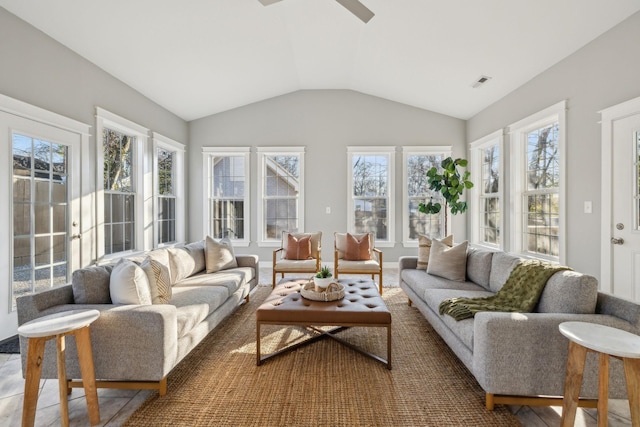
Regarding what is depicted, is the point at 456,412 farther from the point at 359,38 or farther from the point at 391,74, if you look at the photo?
the point at 391,74

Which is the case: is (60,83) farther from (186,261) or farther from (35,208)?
Result: (186,261)

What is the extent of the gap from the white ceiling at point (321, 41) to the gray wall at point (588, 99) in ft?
0.53

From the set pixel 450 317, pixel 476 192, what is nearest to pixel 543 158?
pixel 476 192

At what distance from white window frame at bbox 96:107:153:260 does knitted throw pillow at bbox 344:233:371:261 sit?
123 inches

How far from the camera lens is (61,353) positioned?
1659mm

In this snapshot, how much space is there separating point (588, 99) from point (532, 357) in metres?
2.99

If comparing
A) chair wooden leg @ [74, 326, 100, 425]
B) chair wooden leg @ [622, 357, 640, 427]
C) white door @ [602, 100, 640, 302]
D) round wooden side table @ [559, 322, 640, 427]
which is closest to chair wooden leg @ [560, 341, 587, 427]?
round wooden side table @ [559, 322, 640, 427]

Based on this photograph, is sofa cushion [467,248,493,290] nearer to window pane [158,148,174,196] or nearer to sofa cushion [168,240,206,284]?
sofa cushion [168,240,206,284]

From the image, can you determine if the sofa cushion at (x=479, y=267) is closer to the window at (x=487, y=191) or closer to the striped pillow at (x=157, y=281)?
the window at (x=487, y=191)

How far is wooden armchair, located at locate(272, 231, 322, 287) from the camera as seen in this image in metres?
4.44

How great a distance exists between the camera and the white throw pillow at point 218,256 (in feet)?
12.4

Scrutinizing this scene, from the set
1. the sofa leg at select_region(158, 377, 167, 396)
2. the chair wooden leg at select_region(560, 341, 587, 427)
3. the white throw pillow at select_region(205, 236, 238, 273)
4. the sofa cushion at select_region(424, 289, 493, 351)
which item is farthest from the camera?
the white throw pillow at select_region(205, 236, 238, 273)

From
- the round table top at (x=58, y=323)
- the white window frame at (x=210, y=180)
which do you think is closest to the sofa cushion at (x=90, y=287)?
the round table top at (x=58, y=323)

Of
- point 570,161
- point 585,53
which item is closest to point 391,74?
point 585,53
